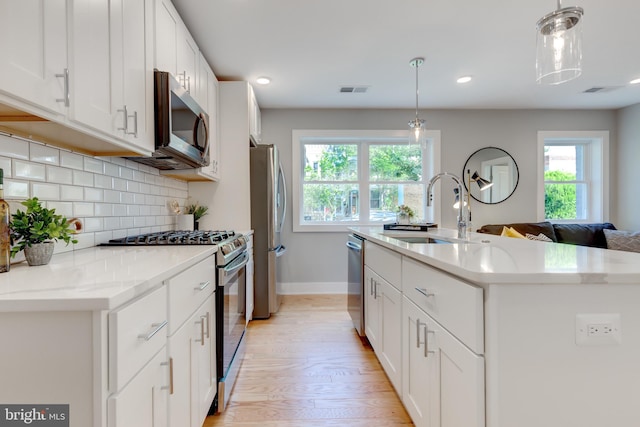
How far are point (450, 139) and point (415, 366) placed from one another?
3587mm

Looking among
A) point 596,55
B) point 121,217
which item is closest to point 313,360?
point 121,217

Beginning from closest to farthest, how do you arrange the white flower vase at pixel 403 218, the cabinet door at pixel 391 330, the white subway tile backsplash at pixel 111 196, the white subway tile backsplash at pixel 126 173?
the cabinet door at pixel 391 330 < the white subway tile backsplash at pixel 111 196 < the white subway tile backsplash at pixel 126 173 < the white flower vase at pixel 403 218

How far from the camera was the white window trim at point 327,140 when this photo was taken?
4.15m

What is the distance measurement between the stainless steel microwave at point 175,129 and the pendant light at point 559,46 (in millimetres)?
1846

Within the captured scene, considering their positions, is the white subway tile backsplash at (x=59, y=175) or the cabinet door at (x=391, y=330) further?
the cabinet door at (x=391, y=330)

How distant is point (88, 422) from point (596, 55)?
4.13 meters

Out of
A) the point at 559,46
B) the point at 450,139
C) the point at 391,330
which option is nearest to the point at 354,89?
the point at 450,139

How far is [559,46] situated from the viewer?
147cm

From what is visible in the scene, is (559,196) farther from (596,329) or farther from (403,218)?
(596,329)

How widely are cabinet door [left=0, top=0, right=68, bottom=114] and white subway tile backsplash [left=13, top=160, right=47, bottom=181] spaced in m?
0.39

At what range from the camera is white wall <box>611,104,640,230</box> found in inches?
161

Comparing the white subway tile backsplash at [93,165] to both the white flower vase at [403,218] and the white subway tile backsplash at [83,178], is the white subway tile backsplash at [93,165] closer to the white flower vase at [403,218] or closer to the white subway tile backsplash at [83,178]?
the white subway tile backsplash at [83,178]

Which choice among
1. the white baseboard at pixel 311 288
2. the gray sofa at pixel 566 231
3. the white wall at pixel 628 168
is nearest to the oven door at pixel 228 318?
the white baseboard at pixel 311 288

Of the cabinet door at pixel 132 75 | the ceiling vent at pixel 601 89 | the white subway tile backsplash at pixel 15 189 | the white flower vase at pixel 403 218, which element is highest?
Result: the ceiling vent at pixel 601 89
